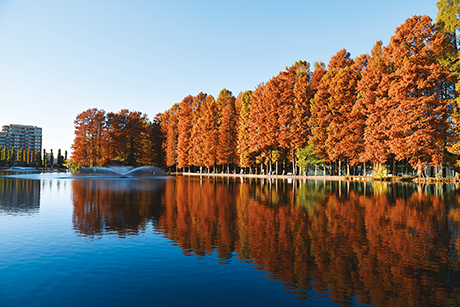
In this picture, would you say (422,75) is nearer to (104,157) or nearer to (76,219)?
(76,219)

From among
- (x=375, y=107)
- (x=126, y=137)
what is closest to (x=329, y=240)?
(x=375, y=107)

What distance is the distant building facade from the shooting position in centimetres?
17125

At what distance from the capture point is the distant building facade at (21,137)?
171 m

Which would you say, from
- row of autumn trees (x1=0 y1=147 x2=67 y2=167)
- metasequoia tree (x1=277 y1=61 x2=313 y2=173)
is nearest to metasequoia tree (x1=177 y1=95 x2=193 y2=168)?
metasequoia tree (x1=277 y1=61 x2=313 y2=173)

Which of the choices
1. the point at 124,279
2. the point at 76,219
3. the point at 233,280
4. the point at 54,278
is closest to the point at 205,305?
the point at 233,280

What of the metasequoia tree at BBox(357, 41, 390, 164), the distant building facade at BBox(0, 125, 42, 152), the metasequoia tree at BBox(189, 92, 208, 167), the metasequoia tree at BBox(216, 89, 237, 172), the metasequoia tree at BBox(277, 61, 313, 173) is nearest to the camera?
the metasequoia tree at BBox(357, 41, 390, 164)

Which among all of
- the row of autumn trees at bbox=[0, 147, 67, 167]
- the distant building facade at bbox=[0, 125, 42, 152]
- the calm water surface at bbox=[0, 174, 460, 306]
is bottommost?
the calm water surface at bbox=[0, 174, 460, 306]

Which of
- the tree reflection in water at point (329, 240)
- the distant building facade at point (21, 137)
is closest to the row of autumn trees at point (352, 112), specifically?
the tree reflection in water at point (329, 240)

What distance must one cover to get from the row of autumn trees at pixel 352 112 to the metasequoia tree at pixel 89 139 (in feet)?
64.2

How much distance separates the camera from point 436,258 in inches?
307

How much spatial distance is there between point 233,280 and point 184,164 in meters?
67.8

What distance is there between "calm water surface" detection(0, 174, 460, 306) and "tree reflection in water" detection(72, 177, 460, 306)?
3 cm

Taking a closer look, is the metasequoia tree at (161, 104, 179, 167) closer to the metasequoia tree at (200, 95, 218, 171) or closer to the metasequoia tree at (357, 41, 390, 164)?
the metasequoia tree at (200, 95, 218, 171)

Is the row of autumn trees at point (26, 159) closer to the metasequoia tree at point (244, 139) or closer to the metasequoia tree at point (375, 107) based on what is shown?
the metasequoia tree at point (244, 139)
